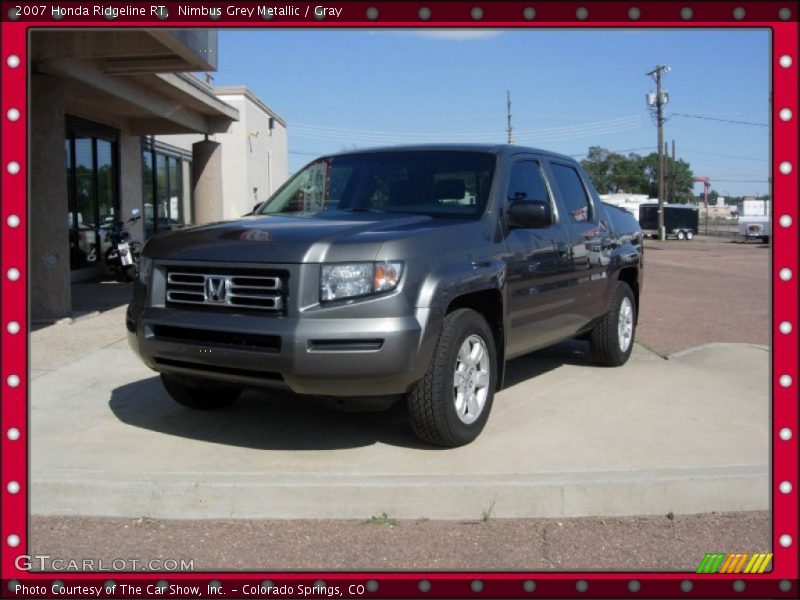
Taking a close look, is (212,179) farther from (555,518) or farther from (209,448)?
(555,518)

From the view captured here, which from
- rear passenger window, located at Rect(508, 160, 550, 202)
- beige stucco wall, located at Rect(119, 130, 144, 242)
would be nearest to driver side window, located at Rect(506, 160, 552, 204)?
rear passenger window, located at Rect(508, 160, 550, 202)

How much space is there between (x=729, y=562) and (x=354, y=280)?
2.12 meters

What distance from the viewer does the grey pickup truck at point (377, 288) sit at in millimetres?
4055

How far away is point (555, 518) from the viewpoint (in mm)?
3996

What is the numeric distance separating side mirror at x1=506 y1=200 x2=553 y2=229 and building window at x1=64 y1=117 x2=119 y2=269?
414 inches

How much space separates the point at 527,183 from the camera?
572 cm

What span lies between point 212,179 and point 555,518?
14.0m

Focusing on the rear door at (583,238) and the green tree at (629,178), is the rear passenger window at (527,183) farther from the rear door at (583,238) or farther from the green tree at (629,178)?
the green tree at (629,178)

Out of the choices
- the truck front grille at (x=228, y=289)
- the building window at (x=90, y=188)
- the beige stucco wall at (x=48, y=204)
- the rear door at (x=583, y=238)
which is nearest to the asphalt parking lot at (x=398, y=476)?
the rear door at (x=583, y=238)

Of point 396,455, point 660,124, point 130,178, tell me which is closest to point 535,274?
point 396,455

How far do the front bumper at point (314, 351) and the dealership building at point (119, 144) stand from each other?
4.54 ft

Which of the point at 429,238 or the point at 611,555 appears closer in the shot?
the point at 611,555

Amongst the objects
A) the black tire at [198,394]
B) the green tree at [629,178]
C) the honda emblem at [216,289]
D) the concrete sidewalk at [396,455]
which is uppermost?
the green tree at [629,178]

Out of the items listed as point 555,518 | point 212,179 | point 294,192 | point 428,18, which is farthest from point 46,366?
point 212,179
